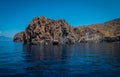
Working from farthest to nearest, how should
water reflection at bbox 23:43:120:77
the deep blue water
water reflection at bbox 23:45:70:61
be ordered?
water reflection at bbox 23:45:70:61 < water reflection at bbox 23:43:120:77 < the deep blue water

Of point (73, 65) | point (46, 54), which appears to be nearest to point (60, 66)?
point (73, 65)

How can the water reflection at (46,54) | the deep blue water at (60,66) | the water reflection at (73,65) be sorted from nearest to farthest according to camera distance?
the deep blue water at (60,66) < the water reflection at (73,65) < the water reflection at (46,54)

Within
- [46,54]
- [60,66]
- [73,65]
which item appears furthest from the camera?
[46,54]

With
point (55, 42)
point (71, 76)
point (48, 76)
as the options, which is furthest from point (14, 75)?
point (55, 42)

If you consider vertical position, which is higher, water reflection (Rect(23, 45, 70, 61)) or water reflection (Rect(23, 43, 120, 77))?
water reflection (Rect(23, 45, 70, 61))

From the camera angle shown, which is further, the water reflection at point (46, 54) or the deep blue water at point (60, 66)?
the water reflection at point (46, 54)

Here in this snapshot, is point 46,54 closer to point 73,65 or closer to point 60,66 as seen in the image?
point 73,65

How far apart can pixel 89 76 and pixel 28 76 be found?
35.6 ft

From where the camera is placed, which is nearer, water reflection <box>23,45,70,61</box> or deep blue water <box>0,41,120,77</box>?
deep blue water <box>0,41,120,77</box>

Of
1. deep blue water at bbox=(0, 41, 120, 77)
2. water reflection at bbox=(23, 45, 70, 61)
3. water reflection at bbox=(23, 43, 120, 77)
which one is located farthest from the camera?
water reflection at bbox=(23, 45, 70, 61)

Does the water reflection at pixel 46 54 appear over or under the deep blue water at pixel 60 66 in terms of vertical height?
over

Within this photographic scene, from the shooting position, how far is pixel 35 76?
34.4m

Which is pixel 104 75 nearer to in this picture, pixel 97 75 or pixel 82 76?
pixel 97 75

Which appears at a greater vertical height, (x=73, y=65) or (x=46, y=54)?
(x=46, y=54)
